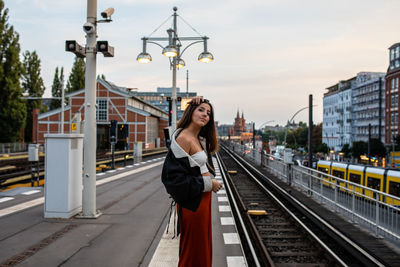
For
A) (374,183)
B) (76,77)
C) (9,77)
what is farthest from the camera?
(76,77)

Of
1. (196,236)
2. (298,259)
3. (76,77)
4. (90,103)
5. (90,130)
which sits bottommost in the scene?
(298,259)

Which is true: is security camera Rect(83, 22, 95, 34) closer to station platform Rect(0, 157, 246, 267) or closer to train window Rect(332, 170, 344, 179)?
station platform Rect(0, 157, 246, 267)

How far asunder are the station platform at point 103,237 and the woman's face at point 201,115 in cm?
236

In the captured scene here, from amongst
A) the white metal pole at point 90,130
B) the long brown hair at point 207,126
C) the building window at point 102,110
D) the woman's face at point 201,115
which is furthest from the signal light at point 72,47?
the building window at point 102,110

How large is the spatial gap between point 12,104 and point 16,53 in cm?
619

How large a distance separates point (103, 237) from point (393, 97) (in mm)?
66831

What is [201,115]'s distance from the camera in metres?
3.06

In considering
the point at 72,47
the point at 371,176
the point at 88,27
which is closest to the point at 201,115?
the point at 72,47

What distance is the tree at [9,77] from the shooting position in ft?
126

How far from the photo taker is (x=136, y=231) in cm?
602

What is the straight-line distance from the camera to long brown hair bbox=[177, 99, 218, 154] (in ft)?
10.2

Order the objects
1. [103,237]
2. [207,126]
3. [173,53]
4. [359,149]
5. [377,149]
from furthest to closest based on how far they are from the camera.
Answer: [359,149], [377,149], [173,53], [103,237], [207,126]

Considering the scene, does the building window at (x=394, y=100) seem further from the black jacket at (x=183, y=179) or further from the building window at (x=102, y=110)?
the black jacket at (x=183, y=179)

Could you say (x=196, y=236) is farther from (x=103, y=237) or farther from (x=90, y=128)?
(x=90, y=128)
